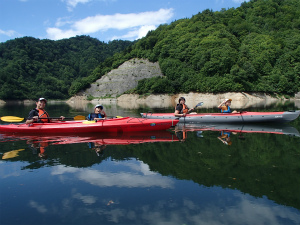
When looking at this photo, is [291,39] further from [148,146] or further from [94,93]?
[148,146]

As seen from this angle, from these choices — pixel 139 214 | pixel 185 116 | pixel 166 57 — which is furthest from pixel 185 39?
pixel 139 214

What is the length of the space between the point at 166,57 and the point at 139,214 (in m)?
96.4

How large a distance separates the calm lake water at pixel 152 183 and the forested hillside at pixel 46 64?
320 ft

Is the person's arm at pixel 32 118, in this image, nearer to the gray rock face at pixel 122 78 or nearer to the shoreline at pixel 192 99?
the shoreline at pixel 192 99

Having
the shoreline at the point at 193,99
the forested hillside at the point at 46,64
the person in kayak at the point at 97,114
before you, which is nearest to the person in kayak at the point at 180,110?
the person in kayak at the point at 97,114

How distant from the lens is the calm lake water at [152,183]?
5281mm

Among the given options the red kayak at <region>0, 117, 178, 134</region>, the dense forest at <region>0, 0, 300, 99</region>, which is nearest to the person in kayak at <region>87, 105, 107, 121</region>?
the red kayak at <region>0, 117, 178, 134</region>

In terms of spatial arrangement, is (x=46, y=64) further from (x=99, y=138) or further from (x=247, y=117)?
(x=247, y=117)

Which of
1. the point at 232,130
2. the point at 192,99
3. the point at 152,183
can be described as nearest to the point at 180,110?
the point at 232,130

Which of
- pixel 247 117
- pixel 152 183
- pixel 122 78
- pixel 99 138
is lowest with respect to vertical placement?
pixel 152 183

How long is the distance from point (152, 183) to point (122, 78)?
86021 mm

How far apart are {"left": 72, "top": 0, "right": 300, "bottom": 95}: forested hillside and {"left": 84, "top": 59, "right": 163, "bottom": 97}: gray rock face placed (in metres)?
3.22

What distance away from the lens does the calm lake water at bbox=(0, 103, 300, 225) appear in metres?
5.28

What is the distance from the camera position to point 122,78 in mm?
91125
